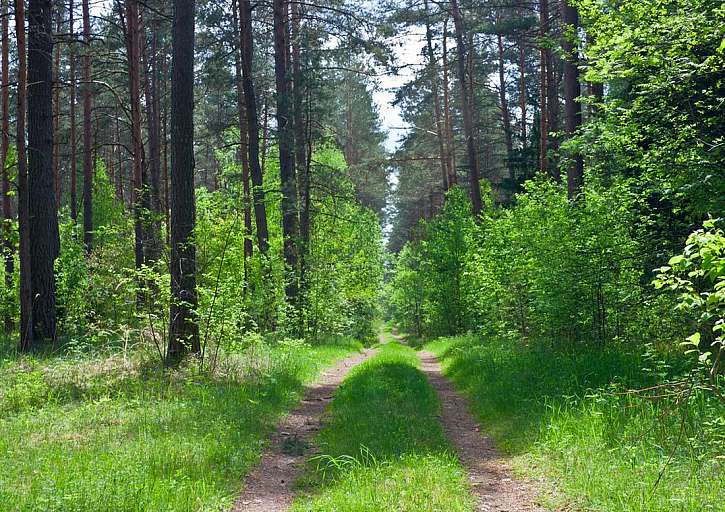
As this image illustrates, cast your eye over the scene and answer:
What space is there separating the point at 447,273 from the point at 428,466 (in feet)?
63.6

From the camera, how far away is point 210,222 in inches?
600

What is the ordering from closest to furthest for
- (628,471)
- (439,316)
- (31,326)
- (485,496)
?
(628,471) → (485,496) → (31,326) → (439,316)

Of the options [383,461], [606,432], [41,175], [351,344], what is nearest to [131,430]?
[383,461]

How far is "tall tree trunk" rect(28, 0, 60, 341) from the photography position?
13.7 meters

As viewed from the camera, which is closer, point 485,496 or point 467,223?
point 485,496

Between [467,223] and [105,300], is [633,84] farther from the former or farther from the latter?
[467,223]

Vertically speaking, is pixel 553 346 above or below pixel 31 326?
below

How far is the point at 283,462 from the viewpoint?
6879 millimetres

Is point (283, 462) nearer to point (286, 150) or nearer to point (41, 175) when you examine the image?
point (41, 175)

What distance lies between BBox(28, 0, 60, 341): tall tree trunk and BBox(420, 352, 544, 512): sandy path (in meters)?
9.42

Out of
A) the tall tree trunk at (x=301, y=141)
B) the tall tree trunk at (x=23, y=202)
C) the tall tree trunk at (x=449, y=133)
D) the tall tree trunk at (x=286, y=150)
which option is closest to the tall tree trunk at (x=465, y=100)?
the tall tree trunk at (x=449, y=133)

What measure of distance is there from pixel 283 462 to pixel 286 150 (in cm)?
1428

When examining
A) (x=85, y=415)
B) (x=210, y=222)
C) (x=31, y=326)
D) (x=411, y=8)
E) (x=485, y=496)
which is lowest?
(x=485, y=496)

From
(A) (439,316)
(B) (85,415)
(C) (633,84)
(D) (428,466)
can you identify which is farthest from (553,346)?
(A) (439,316)
